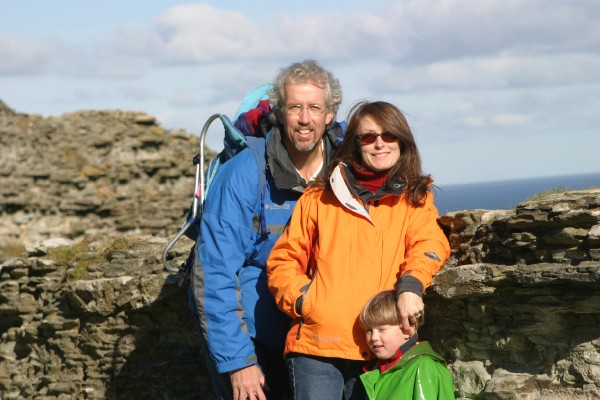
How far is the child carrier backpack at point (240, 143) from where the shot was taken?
22.3 ft

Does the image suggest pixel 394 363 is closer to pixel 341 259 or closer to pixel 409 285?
pixel 409 285

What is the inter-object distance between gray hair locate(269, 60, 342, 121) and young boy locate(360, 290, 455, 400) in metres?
1.64

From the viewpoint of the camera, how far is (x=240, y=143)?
690 cm

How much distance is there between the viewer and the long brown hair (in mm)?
6316

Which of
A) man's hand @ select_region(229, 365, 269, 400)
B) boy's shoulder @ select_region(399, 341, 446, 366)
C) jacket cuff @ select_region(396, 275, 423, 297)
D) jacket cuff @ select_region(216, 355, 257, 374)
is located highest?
jacket cuff @ select_region(396, 275, 423, 297)

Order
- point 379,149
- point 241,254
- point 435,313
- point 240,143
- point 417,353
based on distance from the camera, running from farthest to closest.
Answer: point 435,313 < point 240,143 < point 241,254 < point 379,149 < point 417,353

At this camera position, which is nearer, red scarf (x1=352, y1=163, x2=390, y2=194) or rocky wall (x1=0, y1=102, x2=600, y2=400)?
red scarf (x1=352, y1=163, x2=390, y2=194)

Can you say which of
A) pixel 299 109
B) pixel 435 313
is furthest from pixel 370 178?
pixel 435 313

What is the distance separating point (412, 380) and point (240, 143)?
2.23 metres

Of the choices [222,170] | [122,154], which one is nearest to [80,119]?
[122,154]

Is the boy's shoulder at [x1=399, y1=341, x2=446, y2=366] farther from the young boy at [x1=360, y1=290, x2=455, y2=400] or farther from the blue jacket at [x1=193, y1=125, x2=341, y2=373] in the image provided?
the blue jacket at [x1=193, y1=125, x2=341, y2=373]

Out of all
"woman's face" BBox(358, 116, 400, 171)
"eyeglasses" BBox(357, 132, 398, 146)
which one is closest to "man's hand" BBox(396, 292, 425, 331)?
"woman's face" BBox(358, 116, 400, 171)

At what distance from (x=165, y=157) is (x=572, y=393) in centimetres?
2645

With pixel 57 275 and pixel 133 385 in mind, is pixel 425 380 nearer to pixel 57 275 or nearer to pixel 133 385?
pixel 133 385
